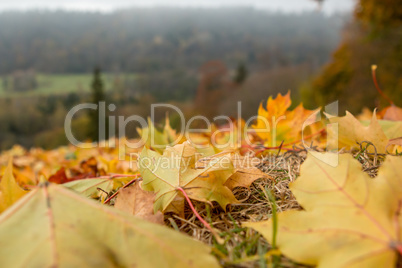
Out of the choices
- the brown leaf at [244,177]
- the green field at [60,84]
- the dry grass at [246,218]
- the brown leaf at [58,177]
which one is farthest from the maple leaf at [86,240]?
the green field at [60,84]

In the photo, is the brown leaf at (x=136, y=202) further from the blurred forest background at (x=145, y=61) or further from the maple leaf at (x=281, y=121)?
the blurred forest background at (x=145, y=61)

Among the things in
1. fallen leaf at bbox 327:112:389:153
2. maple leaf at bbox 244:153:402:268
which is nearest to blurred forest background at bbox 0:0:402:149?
fallen leaf at bbox 327:112:389:153

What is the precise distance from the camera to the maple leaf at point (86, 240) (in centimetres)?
32

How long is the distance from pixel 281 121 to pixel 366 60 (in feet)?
25.4

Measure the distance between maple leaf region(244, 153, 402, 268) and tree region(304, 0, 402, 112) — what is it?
4115mm

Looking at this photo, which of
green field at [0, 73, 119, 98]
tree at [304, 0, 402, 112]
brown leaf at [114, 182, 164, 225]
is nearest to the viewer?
brown leaf at [114, 182, 164, 225]

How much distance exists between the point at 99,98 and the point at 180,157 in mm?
19388

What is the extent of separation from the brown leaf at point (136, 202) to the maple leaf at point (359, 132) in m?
0.48

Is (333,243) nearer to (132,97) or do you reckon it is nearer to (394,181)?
(394,181)

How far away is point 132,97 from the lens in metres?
26.4

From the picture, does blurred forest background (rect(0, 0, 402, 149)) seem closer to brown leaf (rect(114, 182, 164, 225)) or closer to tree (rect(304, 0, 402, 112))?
Answer: tree (rect(304, 0, 402, 112))

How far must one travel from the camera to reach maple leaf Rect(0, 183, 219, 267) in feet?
1.05

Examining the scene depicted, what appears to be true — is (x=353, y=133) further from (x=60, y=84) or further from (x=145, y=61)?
(x=60, y=84)

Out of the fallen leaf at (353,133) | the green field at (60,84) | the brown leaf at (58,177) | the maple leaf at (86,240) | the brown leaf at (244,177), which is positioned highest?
the green field at (60,84)
